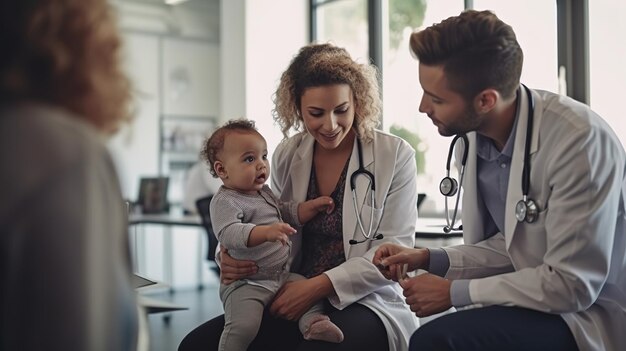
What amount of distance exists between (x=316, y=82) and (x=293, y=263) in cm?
56

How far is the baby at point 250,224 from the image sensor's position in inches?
76.0

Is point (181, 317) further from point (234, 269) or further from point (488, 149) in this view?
point (488, 149)

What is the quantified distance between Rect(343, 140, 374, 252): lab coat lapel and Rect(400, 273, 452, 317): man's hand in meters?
0.34

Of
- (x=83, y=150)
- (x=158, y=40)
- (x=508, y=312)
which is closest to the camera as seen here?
(x=83, y=150)

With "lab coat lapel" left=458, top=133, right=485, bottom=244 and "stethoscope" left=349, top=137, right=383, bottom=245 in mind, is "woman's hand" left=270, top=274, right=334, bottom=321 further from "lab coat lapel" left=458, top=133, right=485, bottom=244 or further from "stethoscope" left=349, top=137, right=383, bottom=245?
"lab coat lapel" left=458, top=133, right=485, bottom=244

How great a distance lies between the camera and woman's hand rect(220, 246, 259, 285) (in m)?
2.02

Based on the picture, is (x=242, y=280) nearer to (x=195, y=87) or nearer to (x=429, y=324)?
(x=429, y=324)

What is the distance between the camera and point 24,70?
2.53 ft

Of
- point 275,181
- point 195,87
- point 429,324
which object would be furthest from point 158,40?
point 429,324

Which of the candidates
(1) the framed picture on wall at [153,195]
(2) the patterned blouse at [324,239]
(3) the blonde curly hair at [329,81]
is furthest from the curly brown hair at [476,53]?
(1) the framed picture on wall at [153,195]

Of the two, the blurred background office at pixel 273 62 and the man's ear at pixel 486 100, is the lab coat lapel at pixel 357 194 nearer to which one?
the man's ear at pixel 486 100

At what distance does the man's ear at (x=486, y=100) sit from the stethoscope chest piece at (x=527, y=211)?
25 centimetres

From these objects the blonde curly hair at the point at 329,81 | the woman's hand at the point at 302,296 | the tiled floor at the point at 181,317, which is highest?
the blonde curly hair at the point at 329,81

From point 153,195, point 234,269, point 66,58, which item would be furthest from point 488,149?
point 153,195
